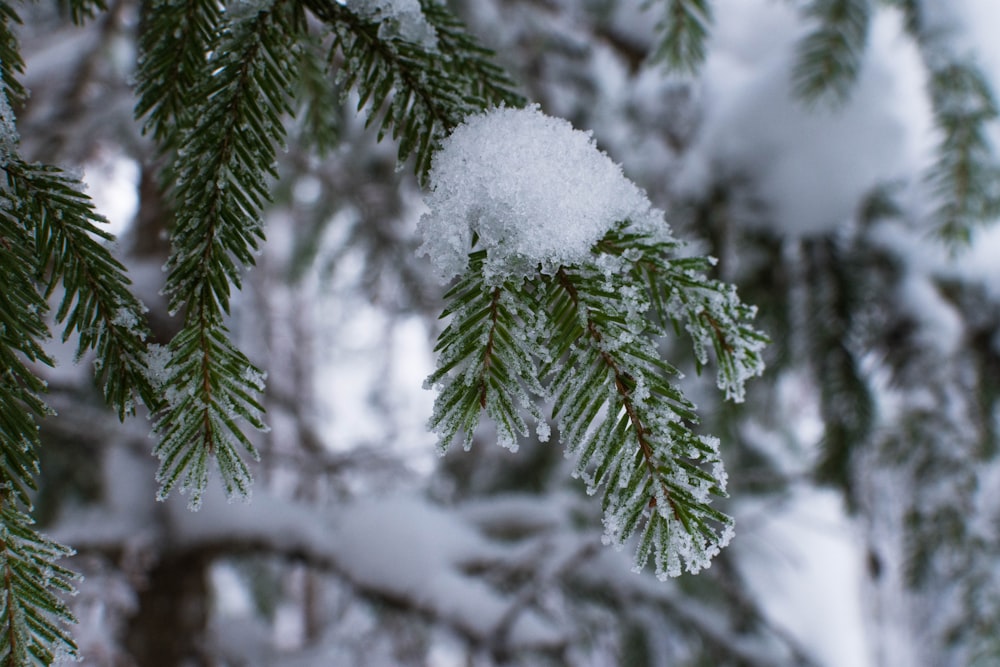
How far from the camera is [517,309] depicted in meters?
0.60

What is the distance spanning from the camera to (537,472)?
3.47m

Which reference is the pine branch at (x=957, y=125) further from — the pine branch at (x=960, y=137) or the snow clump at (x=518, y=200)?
the snow clump at (x=518, y=200)

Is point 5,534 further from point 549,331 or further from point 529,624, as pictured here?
point 529,624

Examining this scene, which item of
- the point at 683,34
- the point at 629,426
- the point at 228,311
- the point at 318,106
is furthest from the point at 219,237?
the point at 683,34

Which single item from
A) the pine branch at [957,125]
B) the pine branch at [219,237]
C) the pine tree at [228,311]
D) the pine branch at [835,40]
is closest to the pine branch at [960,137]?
the pine branch at [957,125]

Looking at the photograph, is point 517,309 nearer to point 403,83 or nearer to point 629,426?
point 629,426

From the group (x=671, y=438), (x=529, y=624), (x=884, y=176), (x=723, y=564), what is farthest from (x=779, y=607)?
(x=671, y=438)

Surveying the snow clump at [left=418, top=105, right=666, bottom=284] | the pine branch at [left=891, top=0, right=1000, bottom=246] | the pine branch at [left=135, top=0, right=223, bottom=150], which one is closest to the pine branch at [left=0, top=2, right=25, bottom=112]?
the pine branch at [left=135, top=0, right=223, bottom=150]

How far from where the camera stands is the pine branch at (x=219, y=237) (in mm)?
578

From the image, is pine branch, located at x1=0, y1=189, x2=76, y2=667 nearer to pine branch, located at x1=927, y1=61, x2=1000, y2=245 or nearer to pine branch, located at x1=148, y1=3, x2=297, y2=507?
pine branch, located at x1=148, y1=3, x2=297, y2=507

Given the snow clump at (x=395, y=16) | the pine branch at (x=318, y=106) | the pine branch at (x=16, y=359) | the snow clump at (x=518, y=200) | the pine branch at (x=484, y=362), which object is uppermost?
the pine branch at (x=318, y=106)

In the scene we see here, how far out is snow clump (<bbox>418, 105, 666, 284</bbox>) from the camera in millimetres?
609

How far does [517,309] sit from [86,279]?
16.1 inches

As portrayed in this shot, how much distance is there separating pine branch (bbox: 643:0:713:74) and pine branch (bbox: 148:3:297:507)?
0.68 meters
